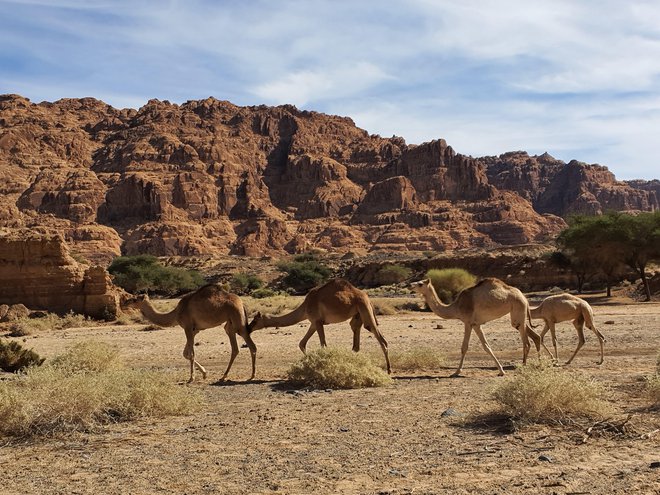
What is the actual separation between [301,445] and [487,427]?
86.3 inches

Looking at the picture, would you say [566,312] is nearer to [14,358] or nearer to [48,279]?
[14,358]

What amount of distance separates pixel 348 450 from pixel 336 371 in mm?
4247

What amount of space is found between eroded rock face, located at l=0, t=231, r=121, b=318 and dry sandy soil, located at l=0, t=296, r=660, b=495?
69.6 feet

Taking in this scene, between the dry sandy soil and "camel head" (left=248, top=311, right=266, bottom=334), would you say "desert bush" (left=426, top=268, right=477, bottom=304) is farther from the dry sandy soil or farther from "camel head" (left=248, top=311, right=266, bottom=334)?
the dry sandy soil

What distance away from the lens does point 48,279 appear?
3128 centimetres

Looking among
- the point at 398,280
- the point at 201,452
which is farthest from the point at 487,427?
the point at 398,280

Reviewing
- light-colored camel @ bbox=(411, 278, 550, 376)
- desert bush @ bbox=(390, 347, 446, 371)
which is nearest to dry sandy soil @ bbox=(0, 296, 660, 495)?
light-colored camel @ bbox=(411, 278, 550, 376)

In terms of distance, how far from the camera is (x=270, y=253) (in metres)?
158

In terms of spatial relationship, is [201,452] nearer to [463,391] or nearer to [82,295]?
[463,391]

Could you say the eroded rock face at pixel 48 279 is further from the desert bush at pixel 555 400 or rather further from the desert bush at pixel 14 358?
the desert bush at pixel 555 400

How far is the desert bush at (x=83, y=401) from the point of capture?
8172 mm

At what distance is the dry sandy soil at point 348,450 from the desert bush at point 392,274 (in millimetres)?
57489

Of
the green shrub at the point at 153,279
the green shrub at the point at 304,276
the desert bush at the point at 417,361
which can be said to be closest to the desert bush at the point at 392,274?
the green shrub at the point at 304,276

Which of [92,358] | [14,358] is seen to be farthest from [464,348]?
[14,358]
